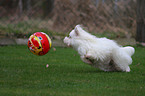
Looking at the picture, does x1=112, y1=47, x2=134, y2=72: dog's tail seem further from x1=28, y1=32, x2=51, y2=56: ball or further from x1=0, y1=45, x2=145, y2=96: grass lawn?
x1=28, y1=32, x2=51, y2=56: ball

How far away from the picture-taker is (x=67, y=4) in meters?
15.5

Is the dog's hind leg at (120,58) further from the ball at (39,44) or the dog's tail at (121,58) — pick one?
the ball at (39,44)

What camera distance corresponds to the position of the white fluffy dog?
6.69 meters

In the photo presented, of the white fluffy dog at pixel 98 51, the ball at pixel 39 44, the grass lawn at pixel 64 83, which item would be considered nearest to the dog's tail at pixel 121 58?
the white fluffy dog at pixel 98 51

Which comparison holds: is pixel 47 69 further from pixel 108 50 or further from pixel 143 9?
pixel 143 9

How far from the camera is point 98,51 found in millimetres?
6668

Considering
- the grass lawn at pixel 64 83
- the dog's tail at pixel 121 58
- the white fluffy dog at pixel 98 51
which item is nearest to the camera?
the grass lawn at pixel 64 83

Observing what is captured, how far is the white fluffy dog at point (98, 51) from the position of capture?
263 inches

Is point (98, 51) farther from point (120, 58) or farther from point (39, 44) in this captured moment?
point (39, 44)

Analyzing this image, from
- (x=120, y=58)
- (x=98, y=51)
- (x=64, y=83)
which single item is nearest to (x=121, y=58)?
(x=120, y=58)

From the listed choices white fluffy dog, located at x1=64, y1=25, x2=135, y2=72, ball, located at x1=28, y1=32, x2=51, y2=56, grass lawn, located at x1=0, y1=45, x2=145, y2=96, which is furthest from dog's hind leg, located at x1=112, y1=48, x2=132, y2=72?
ball, located at x1=28, y1=32, x2=51, y2=56

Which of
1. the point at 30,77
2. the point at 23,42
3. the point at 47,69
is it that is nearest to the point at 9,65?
the point at 47,69

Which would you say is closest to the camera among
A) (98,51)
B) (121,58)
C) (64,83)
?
(64,83)

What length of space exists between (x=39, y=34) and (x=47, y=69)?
0.98 m
